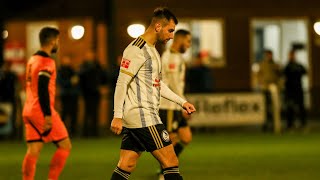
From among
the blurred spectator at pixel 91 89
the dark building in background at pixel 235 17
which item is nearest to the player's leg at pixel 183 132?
the blurred spectator at pixel 91 89

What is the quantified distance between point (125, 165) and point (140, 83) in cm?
78

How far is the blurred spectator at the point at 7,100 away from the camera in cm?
2019

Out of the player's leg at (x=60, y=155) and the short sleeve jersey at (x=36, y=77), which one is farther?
the player's leg at (x=60, y=155)

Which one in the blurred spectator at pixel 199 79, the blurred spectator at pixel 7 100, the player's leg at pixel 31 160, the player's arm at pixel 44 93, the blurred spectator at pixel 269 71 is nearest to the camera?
the player's arm at pixel 44 93

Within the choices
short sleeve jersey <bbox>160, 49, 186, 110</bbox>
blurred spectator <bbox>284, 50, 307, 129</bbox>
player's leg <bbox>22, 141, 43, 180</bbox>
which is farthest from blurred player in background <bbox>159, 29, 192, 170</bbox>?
blurred spectator <bbox>284, 50, 307, 129</bbox>

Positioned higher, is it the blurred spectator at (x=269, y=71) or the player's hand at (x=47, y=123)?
the blurred spectator at (x=269, y=71)

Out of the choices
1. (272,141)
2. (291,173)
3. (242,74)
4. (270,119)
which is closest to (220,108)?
(270,119)

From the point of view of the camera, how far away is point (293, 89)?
2148 centimetres

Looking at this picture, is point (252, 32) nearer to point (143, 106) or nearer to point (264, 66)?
point (264, 66)

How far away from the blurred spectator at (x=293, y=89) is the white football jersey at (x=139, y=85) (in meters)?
13.4

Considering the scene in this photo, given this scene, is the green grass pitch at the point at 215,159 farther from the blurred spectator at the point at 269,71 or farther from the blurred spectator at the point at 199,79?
the blurred spectator at the point at 269,71

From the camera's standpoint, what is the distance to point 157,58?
8.20 m

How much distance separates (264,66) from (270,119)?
1.28 meters

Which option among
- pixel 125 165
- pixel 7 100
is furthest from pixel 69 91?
pixel 125 165
